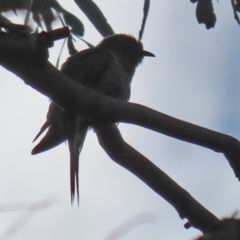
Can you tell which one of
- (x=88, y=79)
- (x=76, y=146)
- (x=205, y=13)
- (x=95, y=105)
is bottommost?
(x=95, y=105)

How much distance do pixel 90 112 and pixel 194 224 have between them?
633 millimetres

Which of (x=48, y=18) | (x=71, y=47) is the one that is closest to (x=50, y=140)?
(x=71, y=47)

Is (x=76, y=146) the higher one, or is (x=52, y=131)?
(x=52, y=131)

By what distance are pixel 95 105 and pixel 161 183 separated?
0.45m

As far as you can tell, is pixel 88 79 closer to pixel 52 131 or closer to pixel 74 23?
pixel 52 131

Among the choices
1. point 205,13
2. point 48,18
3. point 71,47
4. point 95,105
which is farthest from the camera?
point 71,47

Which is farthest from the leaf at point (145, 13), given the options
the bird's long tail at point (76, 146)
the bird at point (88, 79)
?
the bird's long tail at point (76, 146)

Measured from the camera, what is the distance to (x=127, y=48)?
5.90 m

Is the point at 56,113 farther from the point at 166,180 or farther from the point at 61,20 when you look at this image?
the point at 166,180

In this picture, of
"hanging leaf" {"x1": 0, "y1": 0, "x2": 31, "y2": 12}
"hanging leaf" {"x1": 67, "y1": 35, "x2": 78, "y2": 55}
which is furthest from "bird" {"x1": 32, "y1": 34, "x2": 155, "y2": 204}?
"hanging leaf" {"x1": 0, "y1": 0, "x2": 31, "y2": 12}

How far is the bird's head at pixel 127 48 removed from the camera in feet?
19.0

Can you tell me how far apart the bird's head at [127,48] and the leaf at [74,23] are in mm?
2716

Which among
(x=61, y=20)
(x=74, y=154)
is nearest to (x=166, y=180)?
(x=61, y=20)

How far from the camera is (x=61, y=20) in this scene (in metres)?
2.90
